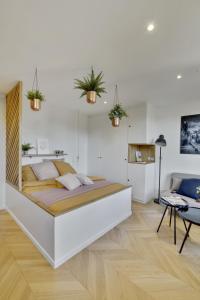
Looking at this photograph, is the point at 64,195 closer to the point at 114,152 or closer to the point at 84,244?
the point at 84,244

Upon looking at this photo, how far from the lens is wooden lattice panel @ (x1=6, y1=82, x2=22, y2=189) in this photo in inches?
111

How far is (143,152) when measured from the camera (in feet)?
15.5

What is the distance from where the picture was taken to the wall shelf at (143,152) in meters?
4.49

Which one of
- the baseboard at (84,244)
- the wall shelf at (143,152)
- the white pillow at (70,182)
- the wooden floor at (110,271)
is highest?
the wall shelf at (143,152)

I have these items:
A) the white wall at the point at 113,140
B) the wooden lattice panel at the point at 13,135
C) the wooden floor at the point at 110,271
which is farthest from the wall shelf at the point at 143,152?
the wooden lattice panel at the point at 13,135

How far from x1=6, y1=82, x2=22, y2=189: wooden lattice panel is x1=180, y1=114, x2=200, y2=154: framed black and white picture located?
367cm

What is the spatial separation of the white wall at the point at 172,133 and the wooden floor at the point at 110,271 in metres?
1.79

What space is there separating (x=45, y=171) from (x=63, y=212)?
5.26ft

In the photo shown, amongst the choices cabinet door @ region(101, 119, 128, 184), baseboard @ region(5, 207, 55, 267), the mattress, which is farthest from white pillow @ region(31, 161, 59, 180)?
cabinet door @ region(101, 119, 128, 184)

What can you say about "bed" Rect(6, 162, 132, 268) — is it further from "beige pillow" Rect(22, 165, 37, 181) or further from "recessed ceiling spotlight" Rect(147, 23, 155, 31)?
"recessed ceiling spotlight" Rect(147, 23, 155, 31)

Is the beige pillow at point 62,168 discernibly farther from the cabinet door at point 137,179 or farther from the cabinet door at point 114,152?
the cabinet door at point 137,179

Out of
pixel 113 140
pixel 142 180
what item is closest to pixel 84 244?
pixel 142 180

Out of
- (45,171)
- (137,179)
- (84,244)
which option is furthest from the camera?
(137,179)

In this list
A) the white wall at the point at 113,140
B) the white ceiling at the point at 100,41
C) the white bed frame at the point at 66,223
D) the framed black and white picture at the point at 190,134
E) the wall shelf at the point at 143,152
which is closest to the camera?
the white ceiling at the point at 100,41
